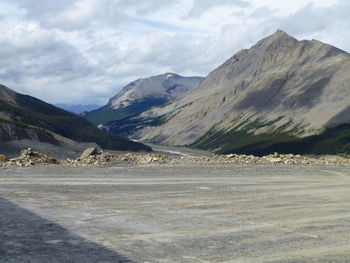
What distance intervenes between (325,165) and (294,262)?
29.8m

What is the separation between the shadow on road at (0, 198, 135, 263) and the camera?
41.5 ft

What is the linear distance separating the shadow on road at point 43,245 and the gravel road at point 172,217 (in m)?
0.03

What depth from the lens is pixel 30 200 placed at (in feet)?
74.2

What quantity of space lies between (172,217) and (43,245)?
6.11m

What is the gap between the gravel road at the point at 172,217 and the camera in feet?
44.6

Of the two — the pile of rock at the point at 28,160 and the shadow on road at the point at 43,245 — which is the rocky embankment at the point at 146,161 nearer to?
the pile of rock at the point at 28,160

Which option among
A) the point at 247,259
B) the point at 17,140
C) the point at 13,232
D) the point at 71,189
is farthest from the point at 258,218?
the point at 17,140

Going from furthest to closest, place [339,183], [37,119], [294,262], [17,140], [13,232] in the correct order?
[37,119]
[17,140]
[339,183]
[13,232]
[294,262]

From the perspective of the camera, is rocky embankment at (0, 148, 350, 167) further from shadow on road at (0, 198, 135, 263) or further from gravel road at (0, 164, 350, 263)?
shadow on road at (0, 198, 135, 263)

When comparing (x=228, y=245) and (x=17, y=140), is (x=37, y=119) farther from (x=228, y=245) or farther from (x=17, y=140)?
(x=228, y=245)

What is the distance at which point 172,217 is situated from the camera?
19.0 meters

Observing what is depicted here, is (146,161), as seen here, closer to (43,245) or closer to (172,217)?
(172,217)

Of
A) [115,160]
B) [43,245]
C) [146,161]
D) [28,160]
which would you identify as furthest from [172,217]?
[28,160]

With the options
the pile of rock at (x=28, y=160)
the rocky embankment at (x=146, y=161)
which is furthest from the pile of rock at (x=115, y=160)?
the pile of rock at (x=28, y=160)
